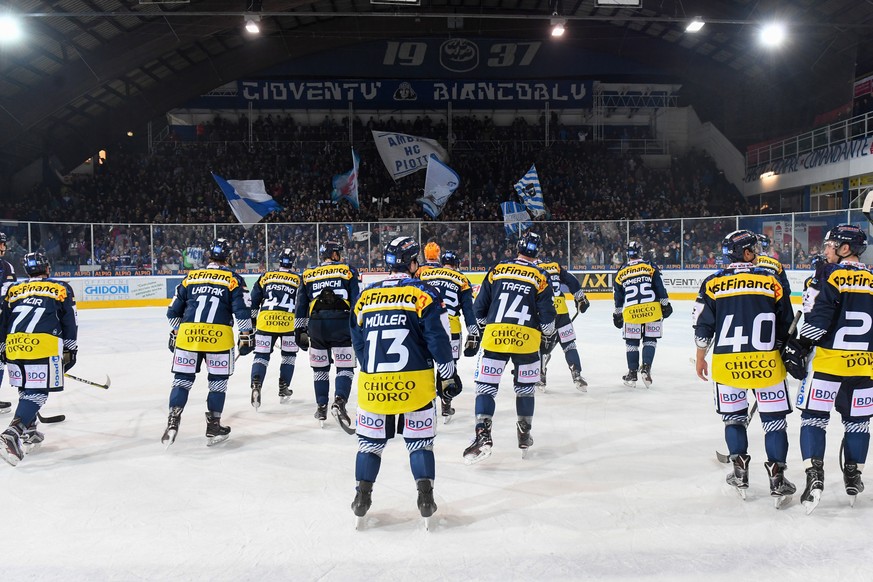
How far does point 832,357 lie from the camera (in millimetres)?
4035

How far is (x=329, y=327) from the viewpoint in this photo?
6.17 m

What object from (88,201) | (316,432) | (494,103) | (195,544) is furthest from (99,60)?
(195,544)

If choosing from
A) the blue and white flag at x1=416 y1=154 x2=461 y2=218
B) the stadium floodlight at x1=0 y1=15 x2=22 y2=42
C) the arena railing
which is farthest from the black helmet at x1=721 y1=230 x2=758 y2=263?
the blue and white flag at x1=416 y1=154 x2=461 y2=218

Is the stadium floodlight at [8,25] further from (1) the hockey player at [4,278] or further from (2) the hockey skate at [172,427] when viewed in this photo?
(2) the hockey skate at [172,427]

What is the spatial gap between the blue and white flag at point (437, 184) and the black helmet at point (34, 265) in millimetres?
16102

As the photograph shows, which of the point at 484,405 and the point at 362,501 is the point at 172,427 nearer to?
the point at 362,501

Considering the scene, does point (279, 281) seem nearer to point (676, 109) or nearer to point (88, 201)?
point (88, 201)

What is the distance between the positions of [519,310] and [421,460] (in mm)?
1903

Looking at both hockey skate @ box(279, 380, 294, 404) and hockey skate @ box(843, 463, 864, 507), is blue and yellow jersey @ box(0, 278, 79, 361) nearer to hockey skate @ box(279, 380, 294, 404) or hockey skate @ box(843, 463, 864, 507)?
hockey skate @ box(279, 380, 294, 404)

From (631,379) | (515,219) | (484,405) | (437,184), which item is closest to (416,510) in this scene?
(484,405)

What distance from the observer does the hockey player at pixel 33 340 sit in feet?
18.0

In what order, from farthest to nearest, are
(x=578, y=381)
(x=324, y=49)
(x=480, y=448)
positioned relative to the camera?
(x=324, y=49), (x=578, y=381), (x=480, y=448)

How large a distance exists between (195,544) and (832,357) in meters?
4.01

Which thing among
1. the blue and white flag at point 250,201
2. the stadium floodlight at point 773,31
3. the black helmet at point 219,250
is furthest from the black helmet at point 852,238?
the blue and white flag at point 250,201
